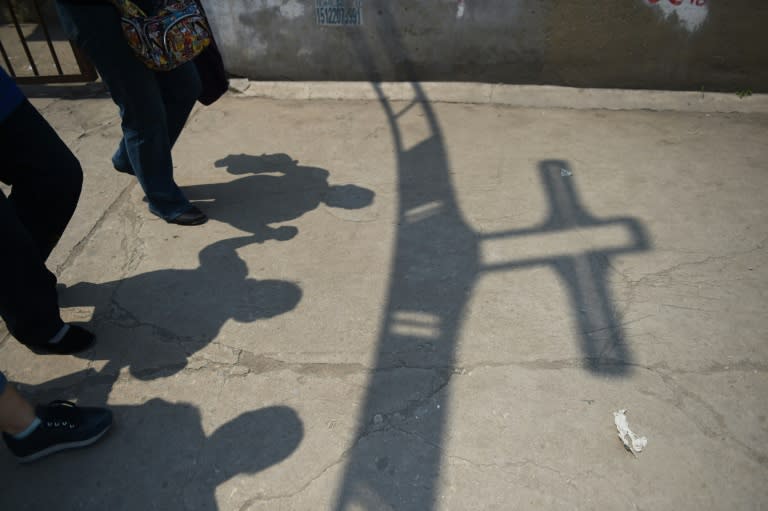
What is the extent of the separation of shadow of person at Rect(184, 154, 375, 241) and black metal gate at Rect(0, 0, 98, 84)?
185cm

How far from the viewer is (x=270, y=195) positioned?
11.2 feet

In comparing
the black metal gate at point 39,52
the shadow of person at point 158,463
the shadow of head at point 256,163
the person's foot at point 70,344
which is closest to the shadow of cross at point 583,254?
the shadow of person at point 158,463

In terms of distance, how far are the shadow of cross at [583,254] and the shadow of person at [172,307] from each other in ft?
3.75

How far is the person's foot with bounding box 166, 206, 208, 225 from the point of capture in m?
3.15

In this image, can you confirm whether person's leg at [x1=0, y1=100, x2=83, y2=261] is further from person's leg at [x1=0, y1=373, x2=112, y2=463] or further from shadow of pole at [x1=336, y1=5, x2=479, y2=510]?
shadow of pole at [x1=336, y1=5, x2=479, y2=510]

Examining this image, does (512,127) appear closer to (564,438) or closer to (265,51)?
(265,51)

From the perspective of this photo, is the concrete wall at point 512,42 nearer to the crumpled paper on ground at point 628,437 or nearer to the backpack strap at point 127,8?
the backpack strap at point 127,8

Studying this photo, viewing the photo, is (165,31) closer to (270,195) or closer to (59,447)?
(270,195)

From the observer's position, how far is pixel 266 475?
79.7 inches

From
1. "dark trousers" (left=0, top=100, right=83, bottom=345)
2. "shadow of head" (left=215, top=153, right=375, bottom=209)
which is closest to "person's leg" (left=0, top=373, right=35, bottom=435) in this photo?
"dark trousers" (left=0, top=100, right=83, bottom=345)

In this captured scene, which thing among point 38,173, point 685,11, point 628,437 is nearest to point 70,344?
point 38,173

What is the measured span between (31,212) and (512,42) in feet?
10.7

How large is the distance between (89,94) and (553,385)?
4.27 meters

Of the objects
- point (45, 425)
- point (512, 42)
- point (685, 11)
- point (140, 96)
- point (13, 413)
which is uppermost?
point (140, 96)
